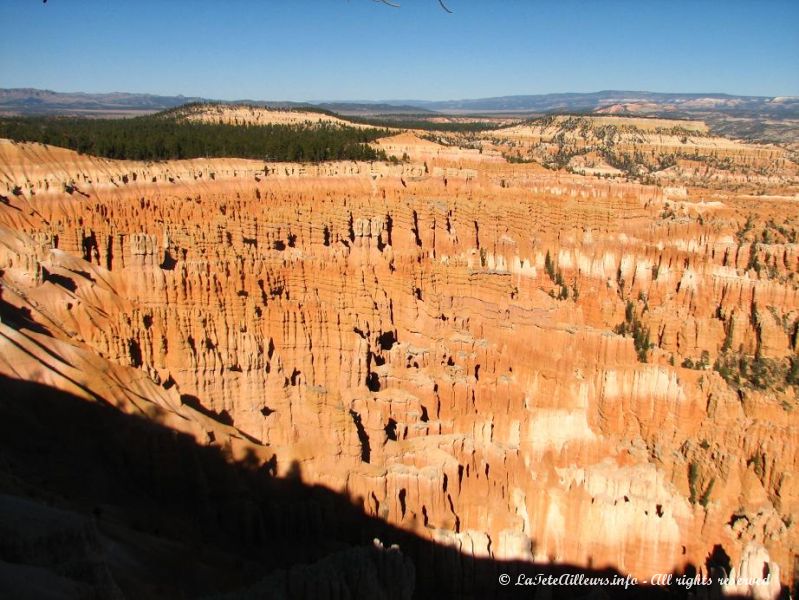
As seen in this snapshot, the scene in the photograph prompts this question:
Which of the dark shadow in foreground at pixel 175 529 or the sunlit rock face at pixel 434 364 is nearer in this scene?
the dark shadow in foreground at pixel 175 529

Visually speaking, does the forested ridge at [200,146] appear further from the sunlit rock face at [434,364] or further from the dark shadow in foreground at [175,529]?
the dark shadow in foreground at [175,529]

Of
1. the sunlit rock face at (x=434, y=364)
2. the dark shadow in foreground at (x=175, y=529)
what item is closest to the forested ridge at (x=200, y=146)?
the sunlit rock face at (x=434, y=364)

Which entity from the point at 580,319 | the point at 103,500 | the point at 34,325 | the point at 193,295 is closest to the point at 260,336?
the point at 193,295

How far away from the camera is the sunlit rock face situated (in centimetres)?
1742

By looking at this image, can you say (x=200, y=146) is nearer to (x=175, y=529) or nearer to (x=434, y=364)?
(x=434, y=364)

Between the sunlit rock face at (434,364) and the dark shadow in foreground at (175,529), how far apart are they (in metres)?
0.54

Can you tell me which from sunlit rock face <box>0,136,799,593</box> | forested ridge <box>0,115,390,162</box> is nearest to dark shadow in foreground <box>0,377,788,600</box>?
sunlit rock face <box>0,136,799,593</box>

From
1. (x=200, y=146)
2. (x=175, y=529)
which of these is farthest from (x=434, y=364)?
(x=200, y=146)

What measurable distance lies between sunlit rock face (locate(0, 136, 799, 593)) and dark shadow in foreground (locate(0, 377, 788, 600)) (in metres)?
0.54

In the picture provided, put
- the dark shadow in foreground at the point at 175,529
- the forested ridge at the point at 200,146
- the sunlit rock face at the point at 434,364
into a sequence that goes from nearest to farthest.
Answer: the dark shadow in foreground at the point at 175,529 < the sunlit rock face at the point at 434,364 < the forested ridge at the point at 200,146

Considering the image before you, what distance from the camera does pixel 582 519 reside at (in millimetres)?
18266

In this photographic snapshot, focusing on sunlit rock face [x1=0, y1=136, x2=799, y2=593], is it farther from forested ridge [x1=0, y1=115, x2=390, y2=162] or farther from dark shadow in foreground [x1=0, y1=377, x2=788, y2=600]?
forested ridge [x1=0, y1=115, x2=390, y2=162]

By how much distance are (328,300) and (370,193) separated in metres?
17.5

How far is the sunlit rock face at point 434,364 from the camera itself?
57.2ft
